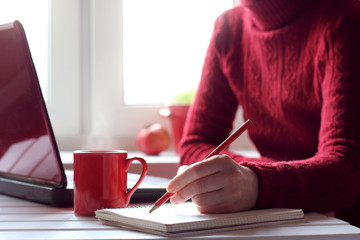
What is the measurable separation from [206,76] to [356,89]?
1.54ft

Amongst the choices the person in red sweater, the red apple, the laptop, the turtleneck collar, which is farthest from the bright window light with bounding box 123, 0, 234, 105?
the laptop

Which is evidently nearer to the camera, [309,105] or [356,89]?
[356,89]

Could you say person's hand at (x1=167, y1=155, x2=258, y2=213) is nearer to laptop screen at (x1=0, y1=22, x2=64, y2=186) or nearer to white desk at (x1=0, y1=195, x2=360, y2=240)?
white desk at (x1=0, y1=195, x2=360, y2=240)

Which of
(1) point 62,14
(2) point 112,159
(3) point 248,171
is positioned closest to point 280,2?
(3) point 248,171

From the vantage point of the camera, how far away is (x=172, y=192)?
0.67 m

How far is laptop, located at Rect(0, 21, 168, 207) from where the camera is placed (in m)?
0.72

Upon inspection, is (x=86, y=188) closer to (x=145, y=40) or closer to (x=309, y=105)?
(x=309, y=105)

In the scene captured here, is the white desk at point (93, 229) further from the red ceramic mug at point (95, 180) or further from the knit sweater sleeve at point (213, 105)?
the knit sweater sleeve at point (213, 105)

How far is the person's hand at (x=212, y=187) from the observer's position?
67 cm

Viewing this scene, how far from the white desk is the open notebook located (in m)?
0.01

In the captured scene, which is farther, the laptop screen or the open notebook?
the laptop screen

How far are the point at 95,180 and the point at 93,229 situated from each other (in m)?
0.09

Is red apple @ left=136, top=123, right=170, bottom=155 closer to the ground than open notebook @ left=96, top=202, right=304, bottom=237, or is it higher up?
closer to the ground

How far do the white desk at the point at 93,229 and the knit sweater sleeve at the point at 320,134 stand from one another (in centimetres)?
9
